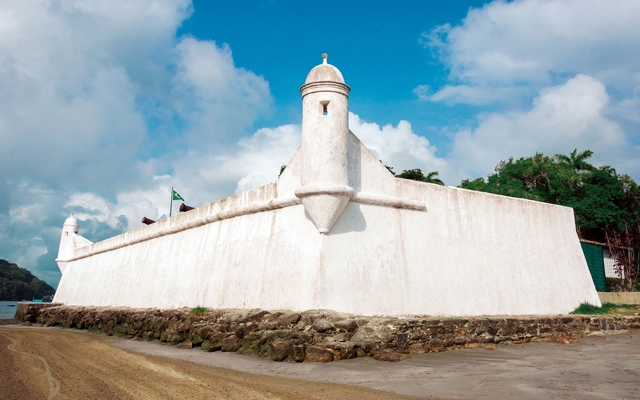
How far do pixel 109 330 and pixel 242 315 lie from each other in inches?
308

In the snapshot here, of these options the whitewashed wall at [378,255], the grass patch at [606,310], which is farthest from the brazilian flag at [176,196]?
the grass patch at [606,310]

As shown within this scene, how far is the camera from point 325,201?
9.50 metres

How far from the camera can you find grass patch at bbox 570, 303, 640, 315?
46.2 feet

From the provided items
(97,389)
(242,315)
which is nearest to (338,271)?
(242,315)

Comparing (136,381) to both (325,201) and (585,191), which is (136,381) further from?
(585,191)

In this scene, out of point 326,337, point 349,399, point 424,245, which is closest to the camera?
point 349,399

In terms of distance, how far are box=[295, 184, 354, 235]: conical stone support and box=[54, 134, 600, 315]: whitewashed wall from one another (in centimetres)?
28

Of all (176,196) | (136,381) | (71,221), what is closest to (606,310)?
(136,381)

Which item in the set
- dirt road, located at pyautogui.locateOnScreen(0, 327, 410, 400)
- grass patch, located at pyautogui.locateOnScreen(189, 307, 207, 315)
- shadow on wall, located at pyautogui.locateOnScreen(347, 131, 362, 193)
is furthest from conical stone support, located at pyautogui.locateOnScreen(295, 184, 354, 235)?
grass patch, located at pyautogui.locateOnScreen(189, 307, 207, 315)

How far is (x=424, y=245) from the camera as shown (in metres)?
11.1

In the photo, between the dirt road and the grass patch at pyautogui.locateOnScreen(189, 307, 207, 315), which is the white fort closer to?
the grass patch at pyautogui.locateOnScreen(189, 307, 207, 315)

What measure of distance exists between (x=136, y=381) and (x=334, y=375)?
2806 mm

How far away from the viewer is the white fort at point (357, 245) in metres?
9.73

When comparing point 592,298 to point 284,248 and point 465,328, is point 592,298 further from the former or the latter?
point 284,248
